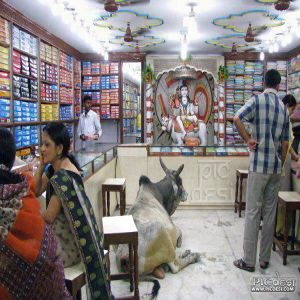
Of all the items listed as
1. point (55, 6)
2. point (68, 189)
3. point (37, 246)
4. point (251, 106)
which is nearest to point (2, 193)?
point (37, 246)

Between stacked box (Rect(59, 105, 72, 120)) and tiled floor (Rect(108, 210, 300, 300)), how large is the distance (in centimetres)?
370

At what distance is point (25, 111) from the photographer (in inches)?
206

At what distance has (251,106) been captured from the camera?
3031 millimetres

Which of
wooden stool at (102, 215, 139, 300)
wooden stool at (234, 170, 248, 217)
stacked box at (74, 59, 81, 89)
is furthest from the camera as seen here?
stacked box at (74, 59, 81, 89)

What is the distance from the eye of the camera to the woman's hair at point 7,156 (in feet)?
4.30

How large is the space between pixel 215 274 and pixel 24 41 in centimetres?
405

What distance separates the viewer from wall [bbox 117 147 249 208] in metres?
5.28

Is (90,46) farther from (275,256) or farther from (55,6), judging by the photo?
(275,256)

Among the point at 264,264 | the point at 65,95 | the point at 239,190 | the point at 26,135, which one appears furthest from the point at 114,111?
the point at 264,264

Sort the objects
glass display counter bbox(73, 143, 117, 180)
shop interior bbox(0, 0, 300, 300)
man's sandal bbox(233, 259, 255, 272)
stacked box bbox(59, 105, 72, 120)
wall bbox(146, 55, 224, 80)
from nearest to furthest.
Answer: man's sandal bbox(233, 259, 255, 272) → glass display counter bbox(73, 143, 117, 180) → shop interior bbox(0, 0, 300, 300) → stacked box bbox(59, 105, 72, 120) → wall bbox(146, 55, 224, 80)

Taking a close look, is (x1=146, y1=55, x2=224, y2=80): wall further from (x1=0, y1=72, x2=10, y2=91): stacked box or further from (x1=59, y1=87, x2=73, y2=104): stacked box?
(x1=0, y1=72, x2=10, y2=91): stacked box

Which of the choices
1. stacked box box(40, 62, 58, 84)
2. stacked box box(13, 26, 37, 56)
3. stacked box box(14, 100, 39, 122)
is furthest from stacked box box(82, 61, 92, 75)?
stacked box box(14, 100, 39, 122)

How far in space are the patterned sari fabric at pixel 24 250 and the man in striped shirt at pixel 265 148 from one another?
2.07 metres

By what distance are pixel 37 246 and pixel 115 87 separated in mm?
7295
